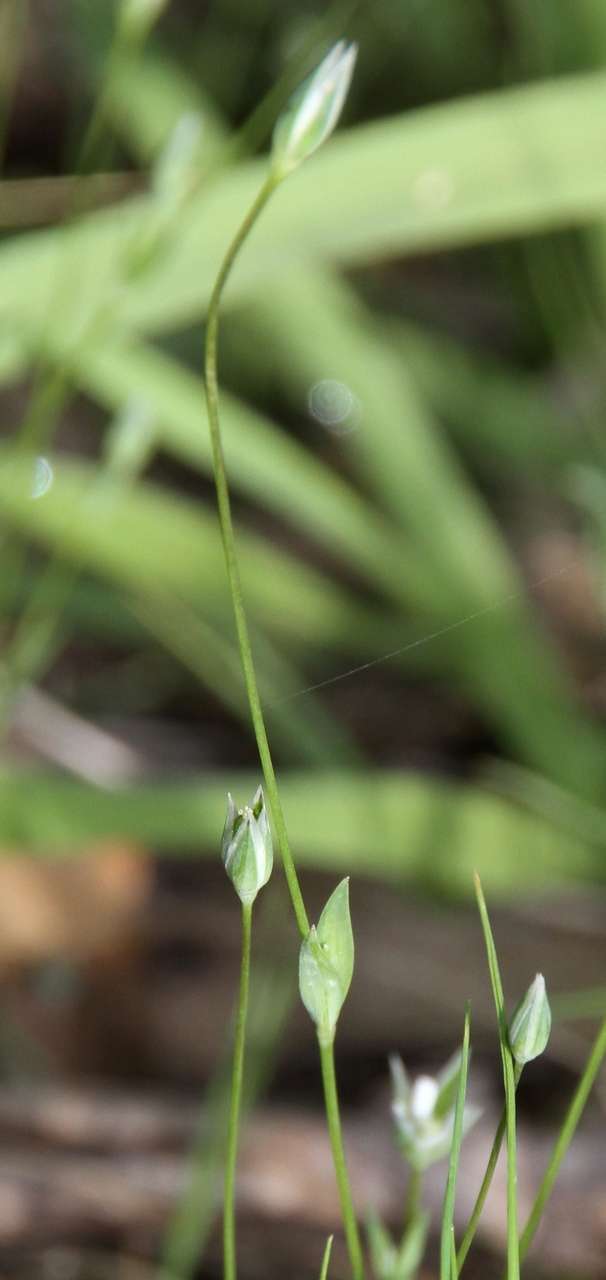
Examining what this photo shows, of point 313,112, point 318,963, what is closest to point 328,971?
point 318,963

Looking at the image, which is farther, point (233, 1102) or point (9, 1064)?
point (9, 1064)

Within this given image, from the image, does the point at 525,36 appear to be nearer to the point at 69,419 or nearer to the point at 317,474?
the point at 317,474

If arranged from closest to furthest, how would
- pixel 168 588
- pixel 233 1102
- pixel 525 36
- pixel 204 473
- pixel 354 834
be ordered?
pixel 233 1102 < pixel 354 834 < pixel 168 588 < pixel 525 36 < pixel 204 473

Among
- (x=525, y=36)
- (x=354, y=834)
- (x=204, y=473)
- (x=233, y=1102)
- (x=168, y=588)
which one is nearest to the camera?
(x=233, y=1102)

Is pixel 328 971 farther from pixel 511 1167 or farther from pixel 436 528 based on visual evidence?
pixel 436 528

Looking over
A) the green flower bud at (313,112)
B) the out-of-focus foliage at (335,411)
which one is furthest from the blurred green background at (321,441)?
the green flower bud at (313,112)

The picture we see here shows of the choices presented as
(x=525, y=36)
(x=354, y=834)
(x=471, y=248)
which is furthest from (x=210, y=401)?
(x=471, y=248)

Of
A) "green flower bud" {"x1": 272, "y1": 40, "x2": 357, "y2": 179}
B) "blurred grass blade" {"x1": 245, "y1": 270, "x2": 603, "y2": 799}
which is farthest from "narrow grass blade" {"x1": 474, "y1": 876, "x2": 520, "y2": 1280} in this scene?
"blurred grass blade" {"x1": 245, "y1": 270, "x2": 603, "y2": 799}

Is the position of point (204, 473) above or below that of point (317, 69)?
above
